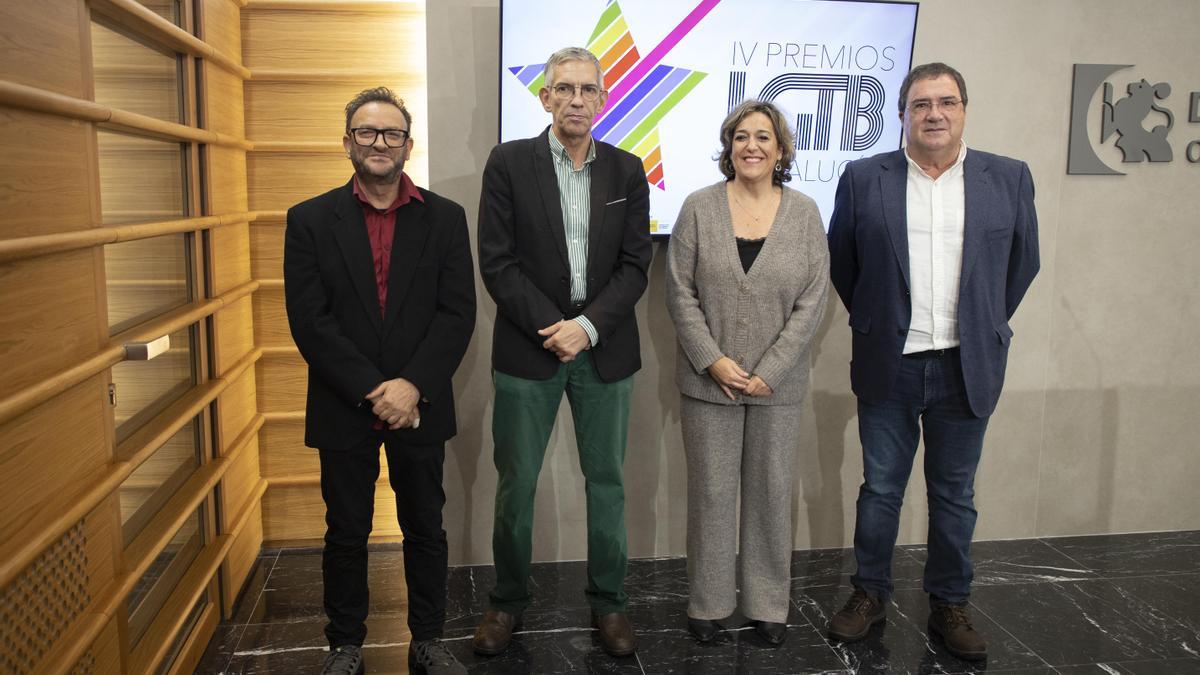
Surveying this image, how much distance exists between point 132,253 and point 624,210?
1.42 metres

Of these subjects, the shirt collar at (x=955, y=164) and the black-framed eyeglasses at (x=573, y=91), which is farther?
the shirt collar at (x=955, y=164)

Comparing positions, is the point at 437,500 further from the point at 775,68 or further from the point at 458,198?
the point at 775,68

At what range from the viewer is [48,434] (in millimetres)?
1834

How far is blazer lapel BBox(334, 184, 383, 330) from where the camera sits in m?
2.55

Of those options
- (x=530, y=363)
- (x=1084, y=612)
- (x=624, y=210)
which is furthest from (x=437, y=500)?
(x=1084, y=612)

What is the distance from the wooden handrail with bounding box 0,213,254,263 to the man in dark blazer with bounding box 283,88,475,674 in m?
0.33

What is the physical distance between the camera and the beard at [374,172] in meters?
2.53

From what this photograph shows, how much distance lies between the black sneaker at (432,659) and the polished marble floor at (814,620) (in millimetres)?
80

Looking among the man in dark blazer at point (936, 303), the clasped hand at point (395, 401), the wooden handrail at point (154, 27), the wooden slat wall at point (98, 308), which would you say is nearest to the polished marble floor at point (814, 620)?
the man in dark blazer at point (936, 303)

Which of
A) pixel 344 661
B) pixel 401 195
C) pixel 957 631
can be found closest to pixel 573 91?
pixel 401 195

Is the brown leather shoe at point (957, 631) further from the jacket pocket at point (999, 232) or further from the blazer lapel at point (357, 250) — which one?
the blazer lapel at point (357, 250)

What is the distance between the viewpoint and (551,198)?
283 centimetres

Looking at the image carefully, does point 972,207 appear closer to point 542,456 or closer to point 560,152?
point 560,152

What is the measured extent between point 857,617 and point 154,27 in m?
2.79
